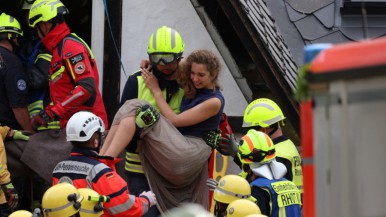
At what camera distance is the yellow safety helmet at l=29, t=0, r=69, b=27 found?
8.79 meters

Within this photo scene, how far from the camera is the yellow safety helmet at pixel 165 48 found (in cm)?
820

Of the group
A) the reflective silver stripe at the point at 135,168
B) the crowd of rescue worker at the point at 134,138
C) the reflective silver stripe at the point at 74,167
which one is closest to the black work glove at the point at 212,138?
the crowd of rescue worker at the point at 134,138

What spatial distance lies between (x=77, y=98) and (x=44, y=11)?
0.77 meters

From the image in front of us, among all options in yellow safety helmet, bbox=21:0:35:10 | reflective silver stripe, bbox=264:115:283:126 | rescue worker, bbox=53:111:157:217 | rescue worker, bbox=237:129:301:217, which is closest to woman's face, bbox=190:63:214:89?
rescue worker, bbox=237:129:301:217

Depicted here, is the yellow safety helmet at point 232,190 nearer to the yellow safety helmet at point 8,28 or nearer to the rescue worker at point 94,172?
the rescue worker at point 94,172

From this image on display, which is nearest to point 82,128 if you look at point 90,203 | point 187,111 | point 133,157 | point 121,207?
point 121,207

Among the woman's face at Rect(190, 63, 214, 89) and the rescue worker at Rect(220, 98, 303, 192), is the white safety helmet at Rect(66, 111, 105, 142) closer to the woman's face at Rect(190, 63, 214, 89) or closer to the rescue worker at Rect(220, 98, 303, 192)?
the woman's face at Rect(190, 63, 214, 89)

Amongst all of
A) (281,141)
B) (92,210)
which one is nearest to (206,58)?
(281,141)

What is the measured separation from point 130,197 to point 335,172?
3.73 meters

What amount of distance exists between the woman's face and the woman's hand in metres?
0.27

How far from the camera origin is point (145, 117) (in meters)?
7.85

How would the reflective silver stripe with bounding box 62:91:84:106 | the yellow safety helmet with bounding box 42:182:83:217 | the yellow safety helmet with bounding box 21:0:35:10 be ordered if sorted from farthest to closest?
the yellow safety helmet with bounding box 21:0:35:10
the reflective silver stripe with bounding box 62:91:84:106
the yellow safety helmet with bounding box 42:182:83:217

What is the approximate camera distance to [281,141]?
8477 mm

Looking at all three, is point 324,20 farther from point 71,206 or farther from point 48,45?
point 71,206
